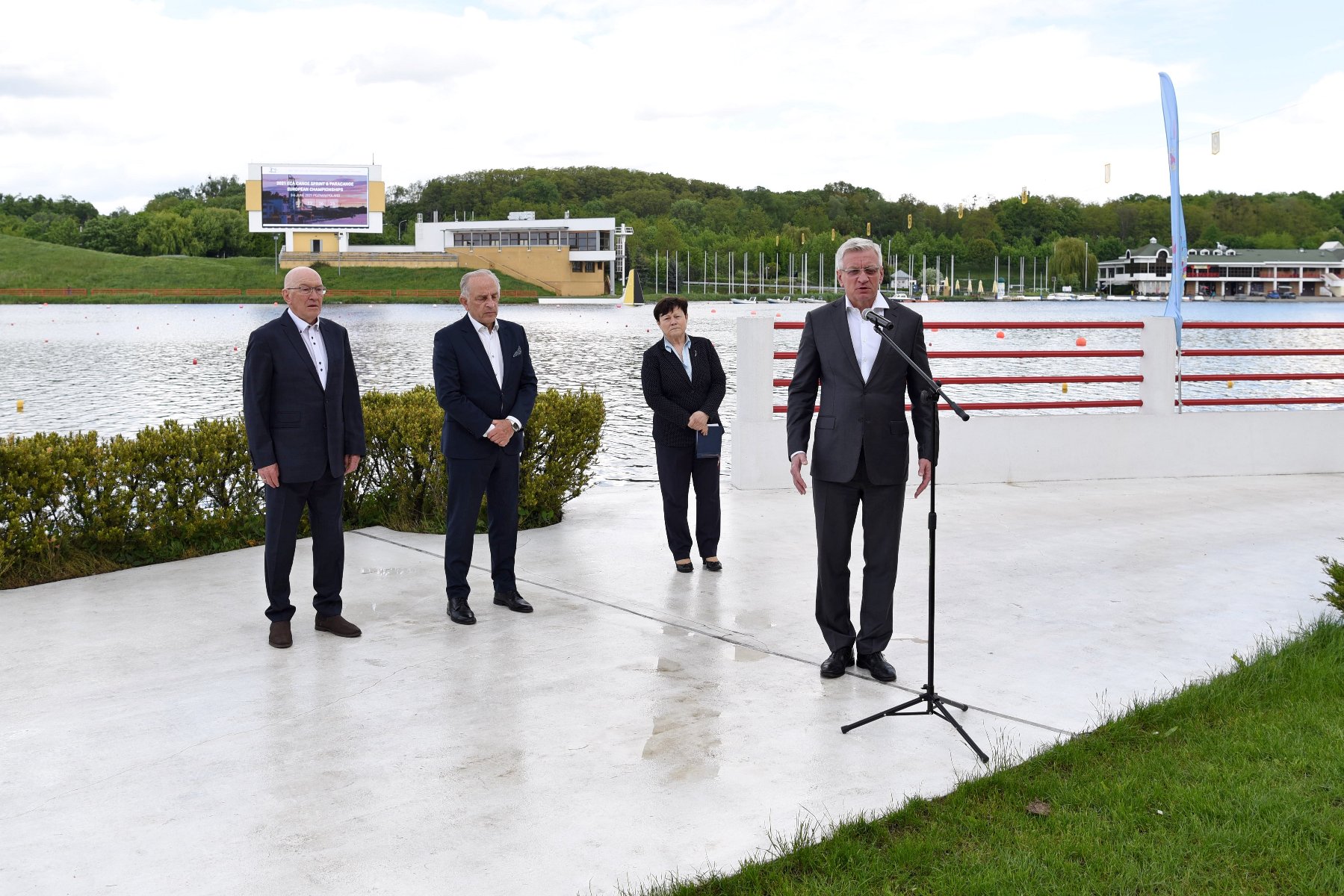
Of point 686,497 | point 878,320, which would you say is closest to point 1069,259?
point 686,497

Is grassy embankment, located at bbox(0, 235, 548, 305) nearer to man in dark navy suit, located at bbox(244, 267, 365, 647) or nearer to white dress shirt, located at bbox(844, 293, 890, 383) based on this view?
man in dark navy suit, located at bbox(244, 267, 365, 647)

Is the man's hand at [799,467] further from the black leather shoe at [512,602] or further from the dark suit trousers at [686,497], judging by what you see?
the dark suit trousers at [686,497]

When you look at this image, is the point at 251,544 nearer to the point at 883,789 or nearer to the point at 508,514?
the point at 508,514

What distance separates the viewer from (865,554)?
527 cm

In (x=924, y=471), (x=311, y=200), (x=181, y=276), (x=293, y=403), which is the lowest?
(x=924, y=471)

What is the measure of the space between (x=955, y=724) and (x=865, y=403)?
4.66ft

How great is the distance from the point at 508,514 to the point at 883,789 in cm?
323

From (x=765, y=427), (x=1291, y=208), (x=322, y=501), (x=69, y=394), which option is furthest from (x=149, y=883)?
(x=1291, y=208)

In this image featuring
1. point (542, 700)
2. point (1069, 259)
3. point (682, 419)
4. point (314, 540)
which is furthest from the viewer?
point (1069, 259)

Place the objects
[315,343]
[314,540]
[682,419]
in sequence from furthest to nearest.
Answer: [682,419]
[314,540]
[315,343]

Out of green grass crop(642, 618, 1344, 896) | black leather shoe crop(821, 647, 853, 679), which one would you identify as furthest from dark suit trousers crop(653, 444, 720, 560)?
green grass crop(642, 618, 1344, 896)

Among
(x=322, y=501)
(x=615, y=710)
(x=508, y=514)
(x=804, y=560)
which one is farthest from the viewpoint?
(x=804, y=560)

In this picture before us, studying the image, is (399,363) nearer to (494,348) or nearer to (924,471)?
(494,348)

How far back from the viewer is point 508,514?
22.0 ft
